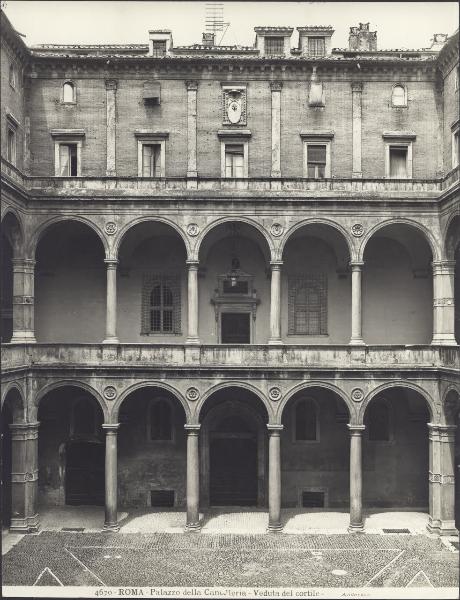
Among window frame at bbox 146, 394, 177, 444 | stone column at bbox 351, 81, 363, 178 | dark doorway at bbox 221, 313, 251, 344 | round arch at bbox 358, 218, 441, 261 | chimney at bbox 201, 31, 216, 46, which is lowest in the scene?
window frame at bbox 146, 394, 177, 444

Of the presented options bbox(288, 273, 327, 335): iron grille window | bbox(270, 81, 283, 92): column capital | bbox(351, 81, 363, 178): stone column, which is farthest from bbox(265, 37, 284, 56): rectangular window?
bbox(288, 273, 327, 335): iron grille window

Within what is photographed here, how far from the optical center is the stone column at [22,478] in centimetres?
2350

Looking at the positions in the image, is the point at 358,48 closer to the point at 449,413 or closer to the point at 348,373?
the point at 348,373

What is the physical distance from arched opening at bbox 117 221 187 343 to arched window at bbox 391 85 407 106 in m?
10.6

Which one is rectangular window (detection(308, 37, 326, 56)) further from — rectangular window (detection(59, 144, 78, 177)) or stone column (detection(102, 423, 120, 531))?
stone column (detection(102, 423, 120, 531))

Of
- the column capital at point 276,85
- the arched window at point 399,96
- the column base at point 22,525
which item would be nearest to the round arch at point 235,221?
the column capital at point 276,85

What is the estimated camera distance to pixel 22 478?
23500 millimetres

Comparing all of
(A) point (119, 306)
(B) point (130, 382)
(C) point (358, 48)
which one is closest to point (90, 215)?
(A) point (119, 306)

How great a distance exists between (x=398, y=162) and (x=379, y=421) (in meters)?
11.0

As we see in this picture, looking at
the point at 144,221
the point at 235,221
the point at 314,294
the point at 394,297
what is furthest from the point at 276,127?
the point at 394,297

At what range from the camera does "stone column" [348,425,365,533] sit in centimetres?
2380

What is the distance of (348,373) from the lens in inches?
941

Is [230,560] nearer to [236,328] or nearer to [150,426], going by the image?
[150,426]

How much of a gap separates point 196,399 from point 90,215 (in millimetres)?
8204
